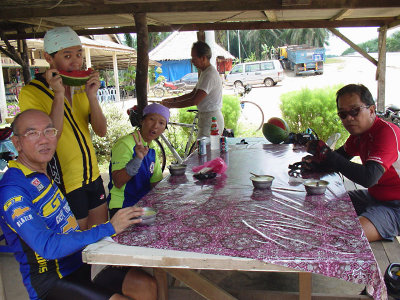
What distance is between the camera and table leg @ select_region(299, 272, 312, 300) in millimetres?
1929

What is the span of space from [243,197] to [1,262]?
8.54 ft

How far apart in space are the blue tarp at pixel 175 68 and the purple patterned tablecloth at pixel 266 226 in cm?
3445

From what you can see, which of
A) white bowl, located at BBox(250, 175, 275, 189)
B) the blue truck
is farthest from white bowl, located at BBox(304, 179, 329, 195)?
the blue truck

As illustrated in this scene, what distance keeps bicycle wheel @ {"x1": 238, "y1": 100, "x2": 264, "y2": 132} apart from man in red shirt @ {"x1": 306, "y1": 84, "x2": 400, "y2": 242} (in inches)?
295

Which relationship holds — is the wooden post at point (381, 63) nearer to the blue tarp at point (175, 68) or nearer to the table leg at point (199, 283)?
the table leg at point (199, 283)

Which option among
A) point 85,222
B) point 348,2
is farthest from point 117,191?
point 348,2

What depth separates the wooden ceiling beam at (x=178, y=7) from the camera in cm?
486

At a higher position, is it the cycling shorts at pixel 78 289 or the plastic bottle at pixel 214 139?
the plastic bottle at pixel 214 139

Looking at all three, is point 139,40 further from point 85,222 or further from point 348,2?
point 85,222

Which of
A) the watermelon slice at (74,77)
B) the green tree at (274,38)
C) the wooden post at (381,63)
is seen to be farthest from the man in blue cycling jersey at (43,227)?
the green tree at (274,38)

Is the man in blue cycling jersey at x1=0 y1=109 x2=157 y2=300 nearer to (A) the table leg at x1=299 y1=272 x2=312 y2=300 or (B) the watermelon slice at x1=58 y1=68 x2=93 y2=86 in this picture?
(B) the watermelon slice at x1=58 y1=68 x2=93 y2=86

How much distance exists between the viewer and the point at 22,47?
806 centimetres

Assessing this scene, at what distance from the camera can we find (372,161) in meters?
2.45

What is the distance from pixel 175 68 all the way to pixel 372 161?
34984 millimetres
